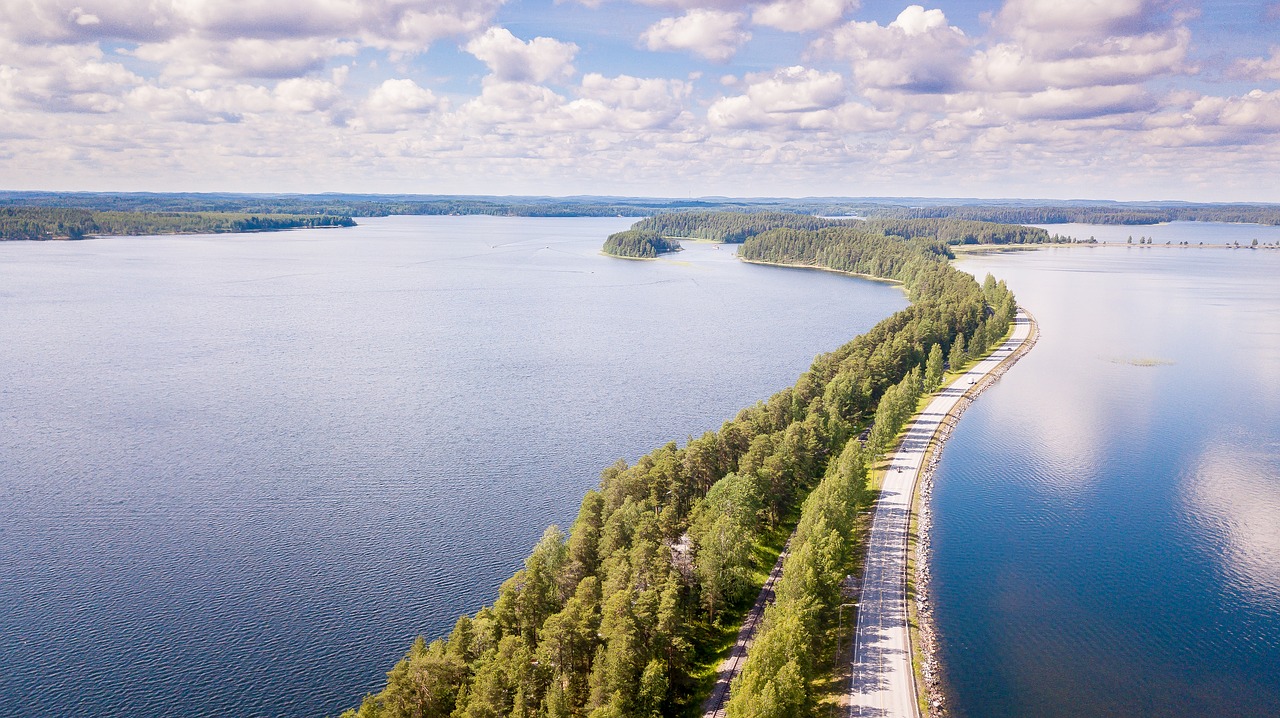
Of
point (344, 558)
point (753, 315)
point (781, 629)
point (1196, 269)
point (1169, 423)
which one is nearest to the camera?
point (781, 629)

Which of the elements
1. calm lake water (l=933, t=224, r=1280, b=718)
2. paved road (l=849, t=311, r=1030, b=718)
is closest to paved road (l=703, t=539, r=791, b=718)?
paved road (l=849, t=311, r=1030, b=718)

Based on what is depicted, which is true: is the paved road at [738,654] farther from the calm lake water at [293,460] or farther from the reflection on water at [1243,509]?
the reflection on water at [1243,509]

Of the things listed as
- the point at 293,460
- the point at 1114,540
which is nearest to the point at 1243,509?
the point at 1114,540

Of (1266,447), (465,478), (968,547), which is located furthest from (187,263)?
(1266,447)

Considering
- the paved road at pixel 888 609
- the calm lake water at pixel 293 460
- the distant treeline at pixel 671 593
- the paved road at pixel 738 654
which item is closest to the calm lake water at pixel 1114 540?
the paved road at pixel 888 609

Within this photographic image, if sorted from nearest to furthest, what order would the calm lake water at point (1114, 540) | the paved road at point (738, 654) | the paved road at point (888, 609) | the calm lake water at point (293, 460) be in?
the paved road at point (738, 654) → the paved road at point (888, 609) → the calm lake water at point (1114, 540) → the calm lake water at point (293, 460)

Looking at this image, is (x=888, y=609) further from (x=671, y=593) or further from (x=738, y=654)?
(x=671, y=593)

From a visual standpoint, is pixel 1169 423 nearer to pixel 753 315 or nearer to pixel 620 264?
pixel 753 315
